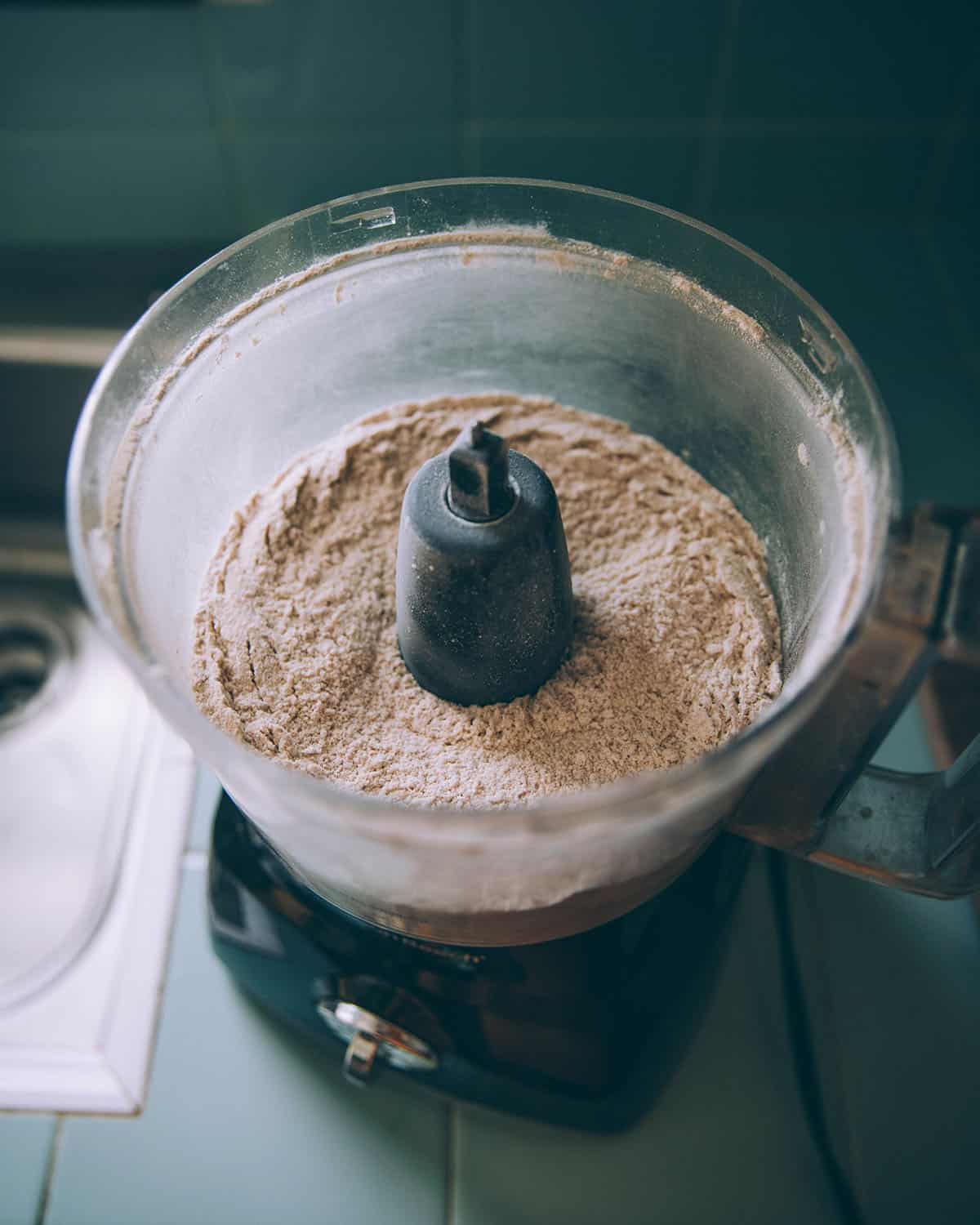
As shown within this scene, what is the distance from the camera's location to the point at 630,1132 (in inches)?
21.1

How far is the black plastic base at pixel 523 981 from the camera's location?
0.44 meters

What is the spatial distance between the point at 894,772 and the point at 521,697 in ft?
0.53

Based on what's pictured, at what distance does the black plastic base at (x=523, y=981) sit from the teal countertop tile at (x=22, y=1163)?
18cm

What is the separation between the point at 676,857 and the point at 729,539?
146mm

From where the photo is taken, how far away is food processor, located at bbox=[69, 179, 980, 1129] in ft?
1.12

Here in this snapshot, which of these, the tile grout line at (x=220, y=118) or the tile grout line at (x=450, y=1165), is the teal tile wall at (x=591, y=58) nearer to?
the tile grout line at (x=220, y=118)

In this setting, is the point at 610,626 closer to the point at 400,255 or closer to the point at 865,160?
the point at 400,255

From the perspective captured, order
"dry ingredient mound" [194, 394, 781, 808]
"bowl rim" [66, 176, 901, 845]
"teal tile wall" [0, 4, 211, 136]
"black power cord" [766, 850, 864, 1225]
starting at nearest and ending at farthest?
"bowl rim" [66, 176, 901, 845] → "dry ingredient mound" [194, 394, 781, 808] → "black power cord" [766, 850, 864, 1225] → "teal tile wall" [0, 4, 211, 136]

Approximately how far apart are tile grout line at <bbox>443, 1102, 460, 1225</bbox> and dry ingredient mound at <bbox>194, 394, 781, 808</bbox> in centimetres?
23

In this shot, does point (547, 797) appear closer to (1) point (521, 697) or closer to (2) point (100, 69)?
(1) point (521, 697)

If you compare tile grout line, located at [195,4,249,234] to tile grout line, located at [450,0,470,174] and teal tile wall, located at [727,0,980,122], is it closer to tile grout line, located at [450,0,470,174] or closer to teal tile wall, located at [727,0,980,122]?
tile grout line, located at [450,0,470,174]

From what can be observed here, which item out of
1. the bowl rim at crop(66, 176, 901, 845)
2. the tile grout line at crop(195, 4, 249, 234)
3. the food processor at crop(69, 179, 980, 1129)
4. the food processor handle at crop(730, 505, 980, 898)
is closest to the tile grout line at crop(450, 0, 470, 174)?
the tile grout line at crop(195, 4, 249, 234)

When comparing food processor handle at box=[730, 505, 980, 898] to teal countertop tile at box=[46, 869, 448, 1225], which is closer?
food processor handle at box=[730, 505, 980, 898]

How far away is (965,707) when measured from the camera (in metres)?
0.63
